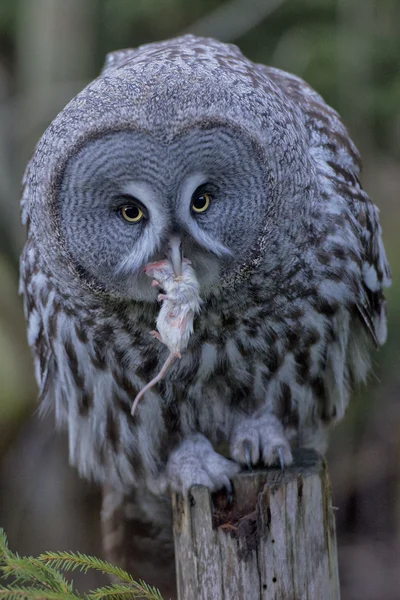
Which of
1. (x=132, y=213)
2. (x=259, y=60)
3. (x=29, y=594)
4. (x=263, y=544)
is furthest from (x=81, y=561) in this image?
(x=259, y=60)

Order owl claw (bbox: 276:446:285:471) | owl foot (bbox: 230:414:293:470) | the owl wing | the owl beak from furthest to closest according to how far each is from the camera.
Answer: the owl wing → owl foot (bbox: 230:414:293:470) → owl claw (bbox: 276:446:285:471) → the owl beak

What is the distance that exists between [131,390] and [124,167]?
34.9 inches

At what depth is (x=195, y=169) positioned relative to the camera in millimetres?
2309

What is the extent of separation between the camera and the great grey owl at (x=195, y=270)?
2348 millimetres

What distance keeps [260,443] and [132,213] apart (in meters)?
0.88

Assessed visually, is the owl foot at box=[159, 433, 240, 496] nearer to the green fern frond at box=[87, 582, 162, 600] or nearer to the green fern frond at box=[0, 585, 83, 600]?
the green fern frond at box=[87, 582, 162, 600]

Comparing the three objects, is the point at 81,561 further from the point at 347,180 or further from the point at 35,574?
the point at 347,180

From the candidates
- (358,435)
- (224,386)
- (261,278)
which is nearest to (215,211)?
(261,278)

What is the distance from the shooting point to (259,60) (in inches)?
209

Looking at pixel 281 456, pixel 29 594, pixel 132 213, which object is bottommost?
pixel 29 594

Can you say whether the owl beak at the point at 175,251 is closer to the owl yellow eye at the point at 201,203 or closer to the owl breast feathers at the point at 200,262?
the owl breast feathers at the point at 200,262

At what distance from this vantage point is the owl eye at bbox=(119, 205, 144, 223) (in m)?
2.36

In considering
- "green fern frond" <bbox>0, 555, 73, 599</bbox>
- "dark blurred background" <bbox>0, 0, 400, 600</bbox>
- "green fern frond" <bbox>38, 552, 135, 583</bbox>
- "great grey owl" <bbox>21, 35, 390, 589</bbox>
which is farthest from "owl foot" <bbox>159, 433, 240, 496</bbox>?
"dark blurred background" <bbox>0, 0, 400, 600</bbox>

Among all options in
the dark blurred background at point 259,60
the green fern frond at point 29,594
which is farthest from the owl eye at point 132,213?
the dark blurred background at point 259,60
